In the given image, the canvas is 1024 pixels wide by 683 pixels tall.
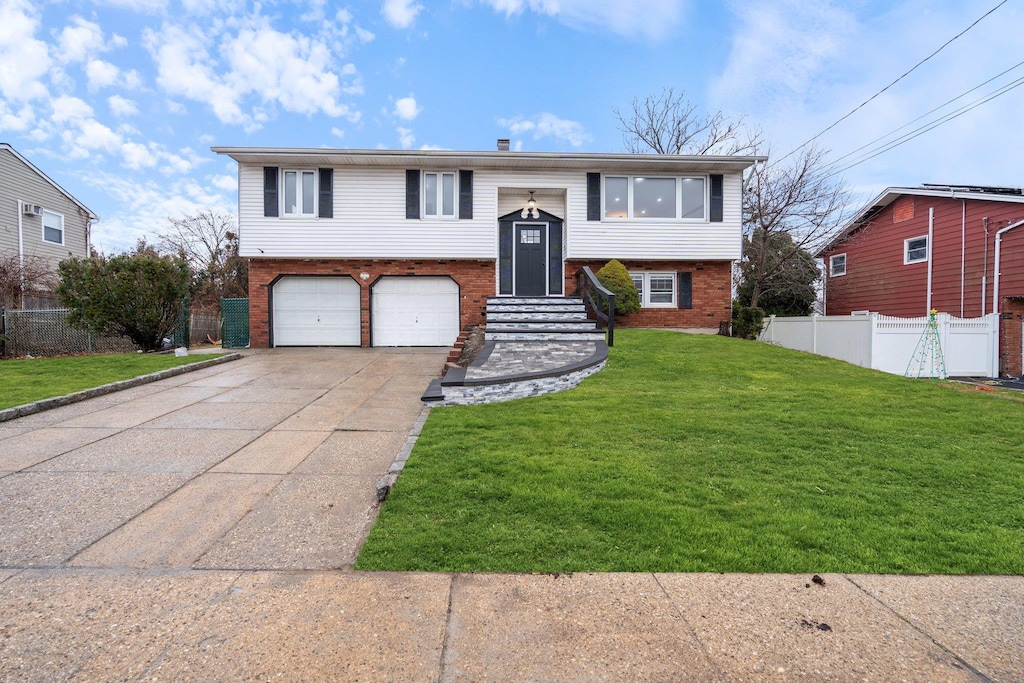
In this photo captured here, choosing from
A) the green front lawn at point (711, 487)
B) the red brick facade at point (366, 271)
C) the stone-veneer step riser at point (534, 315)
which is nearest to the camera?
the green front lawn at point (711, 487)

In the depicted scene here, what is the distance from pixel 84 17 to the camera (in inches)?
464

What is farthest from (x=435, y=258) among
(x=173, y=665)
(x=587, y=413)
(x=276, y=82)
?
(x=173, y=665)

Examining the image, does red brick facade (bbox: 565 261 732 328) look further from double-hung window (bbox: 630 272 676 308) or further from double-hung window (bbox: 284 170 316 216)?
double-hung window (bbox: 284 170 316 216)

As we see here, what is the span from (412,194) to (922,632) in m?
13.5

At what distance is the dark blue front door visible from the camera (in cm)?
1434

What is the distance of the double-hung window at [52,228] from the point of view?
1894 cm

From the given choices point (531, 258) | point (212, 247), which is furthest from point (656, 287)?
point (212, 247)

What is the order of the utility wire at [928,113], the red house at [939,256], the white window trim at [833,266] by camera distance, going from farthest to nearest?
the white window trim at [833,266], the red house at [939,256], the utility wire at [928,113]

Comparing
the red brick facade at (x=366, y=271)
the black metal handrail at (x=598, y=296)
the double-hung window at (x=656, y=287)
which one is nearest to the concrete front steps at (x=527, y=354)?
the black metal handrail at (x=598, y=296)

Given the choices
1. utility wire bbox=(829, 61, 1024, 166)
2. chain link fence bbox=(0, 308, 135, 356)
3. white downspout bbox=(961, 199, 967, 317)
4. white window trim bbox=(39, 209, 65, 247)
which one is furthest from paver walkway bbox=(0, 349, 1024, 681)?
Result: white window trim bbox=(39, 209, 65, 247)

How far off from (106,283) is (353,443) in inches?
419

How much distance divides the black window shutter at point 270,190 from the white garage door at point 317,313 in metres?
1.99

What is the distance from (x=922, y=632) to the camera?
2.16 m

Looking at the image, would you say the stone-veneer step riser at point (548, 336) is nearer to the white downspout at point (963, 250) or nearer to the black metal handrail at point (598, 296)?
the black metal handrail at point (598, 296)
